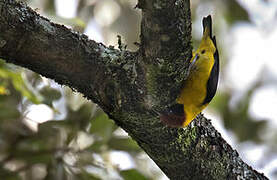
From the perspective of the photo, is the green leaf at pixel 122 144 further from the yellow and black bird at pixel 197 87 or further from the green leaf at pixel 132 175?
the yellow and black bird at pixel 197 87

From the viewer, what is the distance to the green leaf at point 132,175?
8.87 ft

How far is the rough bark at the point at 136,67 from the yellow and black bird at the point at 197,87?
0.05 metres

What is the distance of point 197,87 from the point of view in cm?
206

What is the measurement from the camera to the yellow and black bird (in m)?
1.87

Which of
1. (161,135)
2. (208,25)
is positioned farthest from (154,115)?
(208,25)

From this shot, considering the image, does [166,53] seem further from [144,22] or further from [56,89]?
[56,89]

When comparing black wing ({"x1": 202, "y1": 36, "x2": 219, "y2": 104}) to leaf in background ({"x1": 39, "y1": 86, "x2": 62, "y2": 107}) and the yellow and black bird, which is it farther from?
leaf in background ({"x1": 39, "y1": 86, "x2": 62, "y2": 107})

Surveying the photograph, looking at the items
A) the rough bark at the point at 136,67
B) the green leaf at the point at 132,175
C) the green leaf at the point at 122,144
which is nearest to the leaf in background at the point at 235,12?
the green leaf at the point at 122,144

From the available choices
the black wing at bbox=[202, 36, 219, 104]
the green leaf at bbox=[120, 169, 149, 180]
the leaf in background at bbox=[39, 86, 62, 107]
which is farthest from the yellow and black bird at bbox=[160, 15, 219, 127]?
the leaf in background at bbox=[39, 86, 62, 107]

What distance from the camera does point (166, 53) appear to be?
1.66 metres

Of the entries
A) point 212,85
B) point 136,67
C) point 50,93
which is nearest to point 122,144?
point 50,93

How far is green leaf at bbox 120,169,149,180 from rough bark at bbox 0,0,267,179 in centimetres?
69

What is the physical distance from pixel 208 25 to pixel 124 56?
0.73 meters

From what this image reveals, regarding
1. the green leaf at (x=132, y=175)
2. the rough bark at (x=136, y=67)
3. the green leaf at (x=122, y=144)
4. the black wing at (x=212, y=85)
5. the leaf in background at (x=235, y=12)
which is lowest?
the rough bark at (x=136, y=67)
